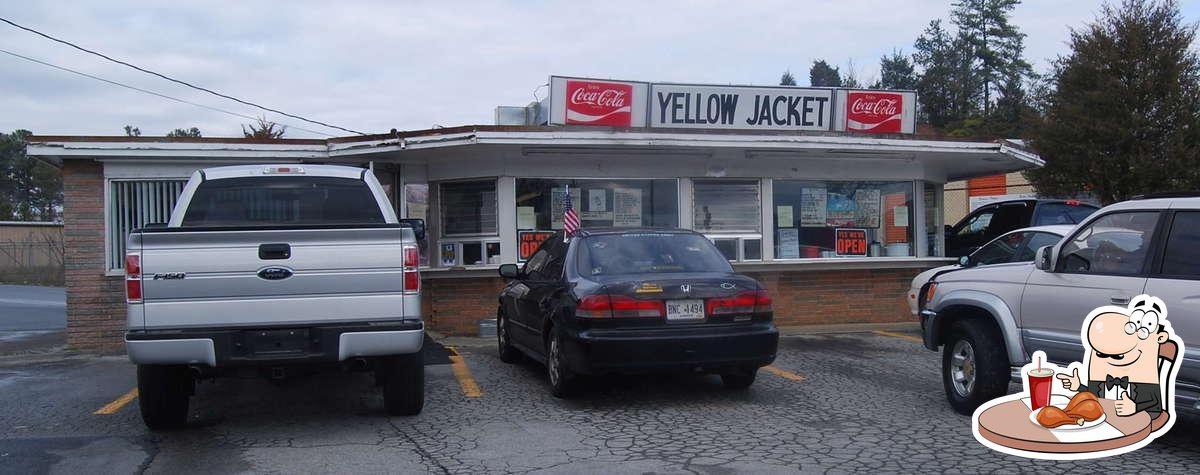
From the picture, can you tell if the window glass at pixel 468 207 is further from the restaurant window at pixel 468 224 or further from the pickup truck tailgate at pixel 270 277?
the pickup truck tailgate at pixel 270 277

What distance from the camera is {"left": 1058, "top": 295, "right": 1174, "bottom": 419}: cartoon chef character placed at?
554 cm

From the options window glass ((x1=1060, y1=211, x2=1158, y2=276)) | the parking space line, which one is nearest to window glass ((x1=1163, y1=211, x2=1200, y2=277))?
window glass ((x1=1060, y1=211, x2=1158, y2=276))

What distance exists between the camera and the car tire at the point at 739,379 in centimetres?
797

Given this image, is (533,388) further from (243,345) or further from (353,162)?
(353,162)

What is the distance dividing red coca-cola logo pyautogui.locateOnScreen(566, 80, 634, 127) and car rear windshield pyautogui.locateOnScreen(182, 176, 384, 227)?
544cm

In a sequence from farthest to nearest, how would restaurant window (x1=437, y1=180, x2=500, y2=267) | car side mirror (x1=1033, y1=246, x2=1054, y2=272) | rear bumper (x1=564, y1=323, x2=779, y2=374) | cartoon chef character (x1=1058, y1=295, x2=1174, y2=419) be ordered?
restaurant window (x1=437, y1=180, x2=500, y2=267)
rear bumper (x1=564, y1=323, x2=779, y2=374)
car side mirror (x1=1033, y1=246, x2=1054, y2=272)
cartoon chef character (x1=1058, y1=295, x2=1174, y2=419)

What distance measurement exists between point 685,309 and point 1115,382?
292 cm

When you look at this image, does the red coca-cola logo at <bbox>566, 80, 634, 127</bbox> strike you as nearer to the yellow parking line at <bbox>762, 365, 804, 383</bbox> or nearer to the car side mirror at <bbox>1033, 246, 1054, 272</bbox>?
the yellow parking line at <bbox>762, 365, 804, 383</bbox>

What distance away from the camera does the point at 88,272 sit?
38.7 feet

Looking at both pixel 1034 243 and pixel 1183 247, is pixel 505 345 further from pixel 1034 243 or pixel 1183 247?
pixel 1034 243

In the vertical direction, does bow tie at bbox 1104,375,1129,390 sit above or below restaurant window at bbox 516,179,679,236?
below

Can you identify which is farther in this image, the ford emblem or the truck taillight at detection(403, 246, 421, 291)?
the truck taillight at detection(403, 246, 421, 291)

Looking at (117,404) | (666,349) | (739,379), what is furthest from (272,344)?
(739,379)

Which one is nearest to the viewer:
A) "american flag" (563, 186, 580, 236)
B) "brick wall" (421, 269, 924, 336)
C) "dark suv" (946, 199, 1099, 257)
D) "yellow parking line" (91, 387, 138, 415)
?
"yellow parking line" (91, 387, 138, 415)
